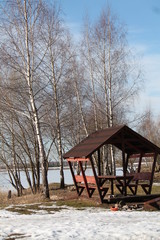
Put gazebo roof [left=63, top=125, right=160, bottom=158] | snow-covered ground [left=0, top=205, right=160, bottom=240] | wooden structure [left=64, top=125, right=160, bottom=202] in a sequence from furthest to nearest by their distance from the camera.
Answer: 1. gazebo roof [left=63, top=125, right=160, bottom=158]
2. wooden structure [left=64, top=125, right=160, bottom=202]
3. snow-covered ground [left=0, top=205, right=160, bottom=240]

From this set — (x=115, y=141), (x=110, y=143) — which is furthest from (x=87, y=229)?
(x=110, y=143)

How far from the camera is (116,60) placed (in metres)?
19.3

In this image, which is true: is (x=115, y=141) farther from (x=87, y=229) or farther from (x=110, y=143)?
(x=87, y=229)

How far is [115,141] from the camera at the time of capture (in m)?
12.0

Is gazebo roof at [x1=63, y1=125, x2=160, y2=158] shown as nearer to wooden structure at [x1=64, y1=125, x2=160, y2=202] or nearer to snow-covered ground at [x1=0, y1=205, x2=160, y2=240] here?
wooden structure at [x1=64, y1=125, x2=160, y2=202]

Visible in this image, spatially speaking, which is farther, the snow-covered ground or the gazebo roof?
the gazebo roof

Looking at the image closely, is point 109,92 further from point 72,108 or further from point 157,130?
Result: point 157,130

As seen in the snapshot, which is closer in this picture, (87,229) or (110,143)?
(87,229)

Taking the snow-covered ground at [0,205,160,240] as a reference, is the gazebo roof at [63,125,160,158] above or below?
above

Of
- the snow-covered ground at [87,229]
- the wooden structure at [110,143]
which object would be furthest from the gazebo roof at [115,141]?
the snow-covered ground at [87,229]

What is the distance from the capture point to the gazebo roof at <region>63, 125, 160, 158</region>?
11.5 metres

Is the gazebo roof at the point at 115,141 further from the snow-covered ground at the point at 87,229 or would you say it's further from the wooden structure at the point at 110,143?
the snow-covered ground at the point at 87,229

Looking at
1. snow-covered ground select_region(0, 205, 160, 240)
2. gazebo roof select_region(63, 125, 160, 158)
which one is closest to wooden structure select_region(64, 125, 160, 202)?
gazebo roof select_region(63, 125, 160, 158)

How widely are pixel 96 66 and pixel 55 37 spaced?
5.08 m
